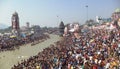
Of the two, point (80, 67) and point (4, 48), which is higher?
point (80, 67)

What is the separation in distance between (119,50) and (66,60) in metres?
2.54

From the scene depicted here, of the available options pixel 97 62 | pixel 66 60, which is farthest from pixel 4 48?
pixel 97 62

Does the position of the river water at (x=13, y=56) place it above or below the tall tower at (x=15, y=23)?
below

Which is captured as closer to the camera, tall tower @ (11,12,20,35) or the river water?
the river water

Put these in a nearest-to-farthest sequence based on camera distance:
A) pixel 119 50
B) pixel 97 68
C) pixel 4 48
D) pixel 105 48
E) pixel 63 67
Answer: pixel 97 68 < pixel 63 67 < pixel 119 50 < pixel 105 48 < pixel 4 48

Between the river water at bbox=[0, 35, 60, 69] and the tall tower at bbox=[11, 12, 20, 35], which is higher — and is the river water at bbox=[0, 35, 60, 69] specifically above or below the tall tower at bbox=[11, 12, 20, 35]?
below

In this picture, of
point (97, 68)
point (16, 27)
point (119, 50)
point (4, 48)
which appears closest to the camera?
point (97, 68)

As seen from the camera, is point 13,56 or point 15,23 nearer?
point 13,56

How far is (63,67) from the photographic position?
43.2 ft

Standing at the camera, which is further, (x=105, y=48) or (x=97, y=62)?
(x=105, y=48)

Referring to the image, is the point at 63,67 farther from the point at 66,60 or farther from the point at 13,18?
the point at 13,18

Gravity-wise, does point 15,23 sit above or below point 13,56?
above

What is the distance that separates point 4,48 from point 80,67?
25.0 meters

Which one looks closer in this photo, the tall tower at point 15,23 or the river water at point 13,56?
the river water at point 13,56
